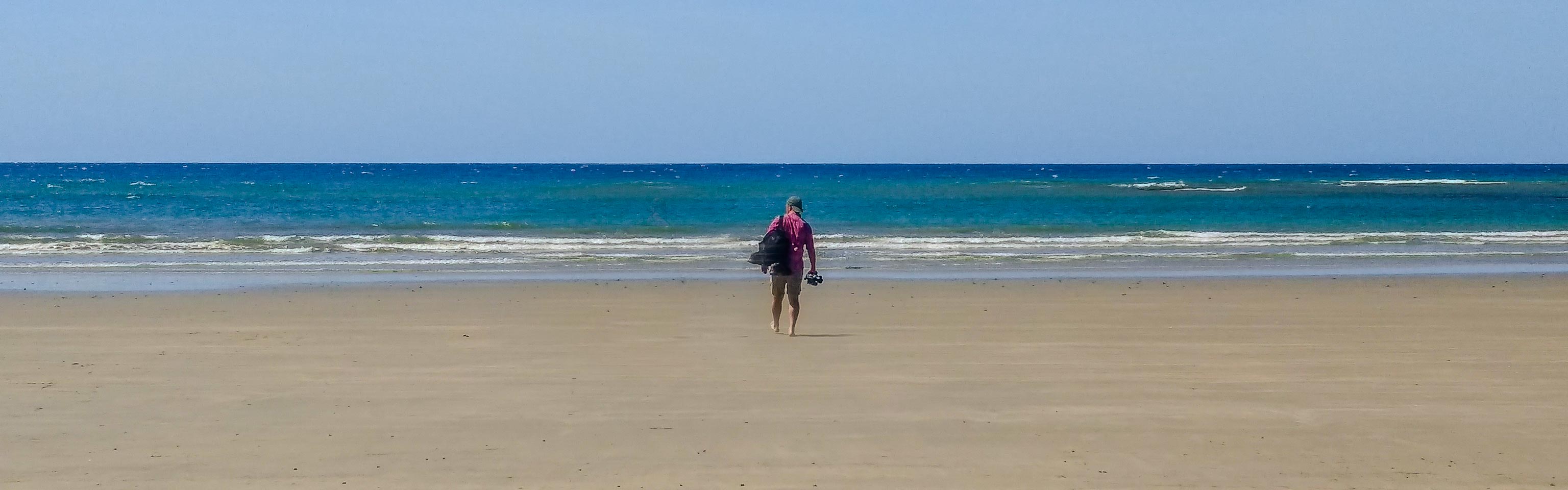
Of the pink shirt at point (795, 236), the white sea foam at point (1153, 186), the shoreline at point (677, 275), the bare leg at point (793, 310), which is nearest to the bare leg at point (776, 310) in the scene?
the bare leg at point (793, 310)

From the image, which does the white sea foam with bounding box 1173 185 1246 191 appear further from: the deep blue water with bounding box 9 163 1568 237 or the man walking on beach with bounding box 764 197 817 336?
the man walking on beach with bounding box 764 197 817 336

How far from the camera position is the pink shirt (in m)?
9.86

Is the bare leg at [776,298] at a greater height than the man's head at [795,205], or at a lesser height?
Answer: lesser

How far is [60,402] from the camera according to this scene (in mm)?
6758

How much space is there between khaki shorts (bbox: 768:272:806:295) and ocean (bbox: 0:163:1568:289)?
585 cm

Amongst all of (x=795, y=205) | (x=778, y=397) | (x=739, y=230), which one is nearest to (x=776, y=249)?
(x=795, y=205)

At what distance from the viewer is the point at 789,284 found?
990cm

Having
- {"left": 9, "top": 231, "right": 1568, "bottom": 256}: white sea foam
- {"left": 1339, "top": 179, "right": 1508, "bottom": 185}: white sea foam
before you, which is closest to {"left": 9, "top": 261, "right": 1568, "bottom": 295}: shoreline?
{"left": 9, "top": 231, "right": 1568, "bottom": 256}: white sea foam

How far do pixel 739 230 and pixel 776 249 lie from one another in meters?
21.6

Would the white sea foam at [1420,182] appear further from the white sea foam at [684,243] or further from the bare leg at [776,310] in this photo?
the bare leg at [776,310]

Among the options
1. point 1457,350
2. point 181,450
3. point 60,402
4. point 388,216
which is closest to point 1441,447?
point 1457,350

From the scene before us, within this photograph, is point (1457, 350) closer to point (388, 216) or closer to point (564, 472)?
point (564, 472)

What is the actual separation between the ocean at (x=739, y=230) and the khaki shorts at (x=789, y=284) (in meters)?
5.85

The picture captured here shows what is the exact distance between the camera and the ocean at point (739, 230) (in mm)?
17406
